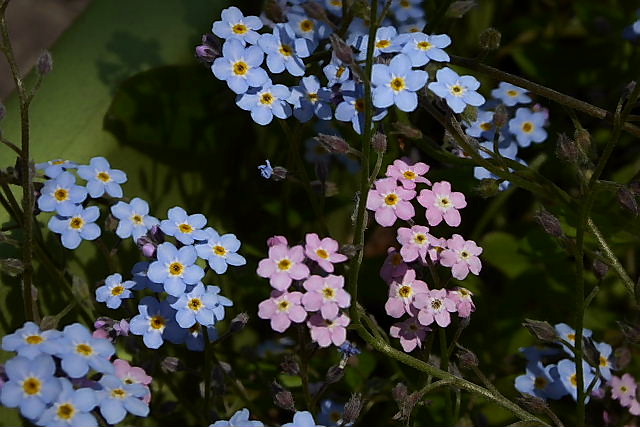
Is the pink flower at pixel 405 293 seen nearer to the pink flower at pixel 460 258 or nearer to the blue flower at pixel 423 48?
the pink flower at pixel 460 258

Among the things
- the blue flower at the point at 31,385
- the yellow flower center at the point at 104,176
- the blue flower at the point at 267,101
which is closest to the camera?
the blue flower at the point at 31,385

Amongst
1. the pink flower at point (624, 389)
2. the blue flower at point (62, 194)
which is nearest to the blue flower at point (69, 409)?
the blue flower at point (62, 194)

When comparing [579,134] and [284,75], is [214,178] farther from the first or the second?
[579,134]

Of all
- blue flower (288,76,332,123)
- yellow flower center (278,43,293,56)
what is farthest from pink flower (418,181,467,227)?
yellow flower center (278,43,293,56)

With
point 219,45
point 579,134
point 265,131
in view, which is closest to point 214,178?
point 265,131

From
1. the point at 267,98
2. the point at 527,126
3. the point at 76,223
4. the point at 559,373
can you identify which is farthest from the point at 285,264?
the point at 527,126

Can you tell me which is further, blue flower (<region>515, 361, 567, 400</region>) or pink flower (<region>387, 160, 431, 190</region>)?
blue flower (<region>515, 361, 567, 400</region>)

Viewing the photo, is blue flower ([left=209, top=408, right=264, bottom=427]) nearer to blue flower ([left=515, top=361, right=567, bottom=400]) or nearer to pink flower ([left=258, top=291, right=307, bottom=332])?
pink flower ([left=258, top=291, right=307, bottom=332])
